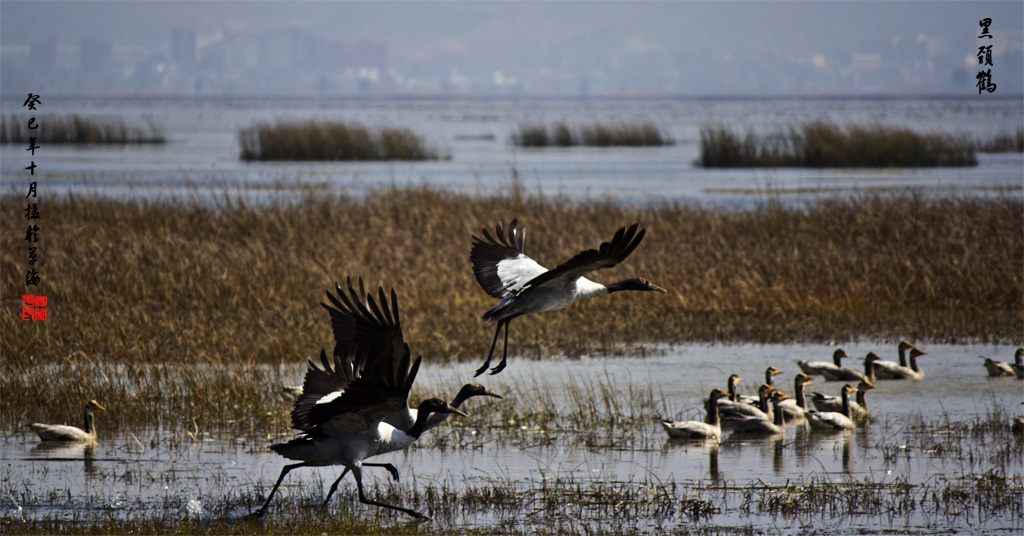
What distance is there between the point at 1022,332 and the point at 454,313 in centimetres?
647

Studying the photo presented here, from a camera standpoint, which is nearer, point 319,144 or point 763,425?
point 763,425

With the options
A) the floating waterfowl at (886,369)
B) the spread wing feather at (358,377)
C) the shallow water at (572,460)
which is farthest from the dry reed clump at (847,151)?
the spread wing feather at (358,377)

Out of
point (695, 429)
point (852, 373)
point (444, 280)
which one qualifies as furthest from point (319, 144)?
point (695, 429)

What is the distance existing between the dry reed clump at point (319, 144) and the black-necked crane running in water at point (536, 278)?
3105cm

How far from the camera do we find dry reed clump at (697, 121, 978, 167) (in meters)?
33.3

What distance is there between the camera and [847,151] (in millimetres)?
33781

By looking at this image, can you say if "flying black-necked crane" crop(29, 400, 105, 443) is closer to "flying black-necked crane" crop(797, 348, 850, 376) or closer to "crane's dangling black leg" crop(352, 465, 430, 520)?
"crane's dangling black leg" crop(352, 465, 430, 520)

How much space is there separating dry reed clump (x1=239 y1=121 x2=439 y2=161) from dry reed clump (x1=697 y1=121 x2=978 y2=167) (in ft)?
38.1

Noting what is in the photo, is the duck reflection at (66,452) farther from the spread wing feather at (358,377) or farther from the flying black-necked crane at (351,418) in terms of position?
the spread wing feather at (358,377)

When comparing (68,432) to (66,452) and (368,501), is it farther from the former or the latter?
(368,501)

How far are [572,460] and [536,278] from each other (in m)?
2.05

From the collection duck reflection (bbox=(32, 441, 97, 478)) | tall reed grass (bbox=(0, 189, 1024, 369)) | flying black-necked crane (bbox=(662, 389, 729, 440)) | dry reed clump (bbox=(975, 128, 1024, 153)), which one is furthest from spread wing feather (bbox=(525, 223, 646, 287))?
dry reed clump (bbox=(975, 128, 1024, 153))

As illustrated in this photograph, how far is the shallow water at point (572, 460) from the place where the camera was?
6.15 meters

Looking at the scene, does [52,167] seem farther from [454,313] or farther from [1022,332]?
[1022,332]
